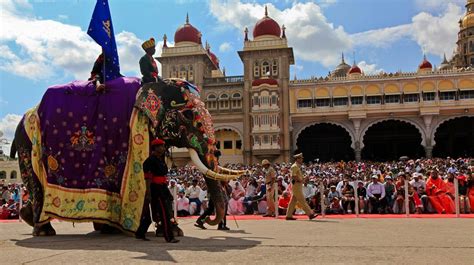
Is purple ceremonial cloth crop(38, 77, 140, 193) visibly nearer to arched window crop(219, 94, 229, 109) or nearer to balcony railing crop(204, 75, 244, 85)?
arched window crop(219, 94, 229, 109)

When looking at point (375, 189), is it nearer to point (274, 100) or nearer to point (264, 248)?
point (264, 248)

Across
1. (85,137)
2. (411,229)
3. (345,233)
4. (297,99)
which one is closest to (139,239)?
(85,137)

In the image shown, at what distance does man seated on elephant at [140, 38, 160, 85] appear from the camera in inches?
287

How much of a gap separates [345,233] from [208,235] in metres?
1.90

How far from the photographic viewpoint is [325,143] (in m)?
42.4

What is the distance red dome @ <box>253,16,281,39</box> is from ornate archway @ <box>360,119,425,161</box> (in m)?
11.2

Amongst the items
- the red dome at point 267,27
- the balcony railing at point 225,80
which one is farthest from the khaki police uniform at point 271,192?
the red dome at point 267,27

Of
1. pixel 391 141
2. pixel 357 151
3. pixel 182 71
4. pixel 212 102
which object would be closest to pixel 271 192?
pixel 357 151

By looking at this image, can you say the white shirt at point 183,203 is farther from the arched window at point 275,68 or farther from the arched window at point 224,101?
the arched window at point 275,68

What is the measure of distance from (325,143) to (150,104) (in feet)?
120

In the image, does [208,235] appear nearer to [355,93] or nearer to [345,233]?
[345,233]

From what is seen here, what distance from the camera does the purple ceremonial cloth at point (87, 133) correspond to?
6.96 meters

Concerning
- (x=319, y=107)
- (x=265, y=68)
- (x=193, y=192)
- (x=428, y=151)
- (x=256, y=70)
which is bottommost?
(x=193, y=192)

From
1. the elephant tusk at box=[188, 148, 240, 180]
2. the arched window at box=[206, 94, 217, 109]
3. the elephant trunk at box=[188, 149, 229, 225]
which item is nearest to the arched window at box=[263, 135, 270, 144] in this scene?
the arched window at box=[206, 94, 217, 109]
